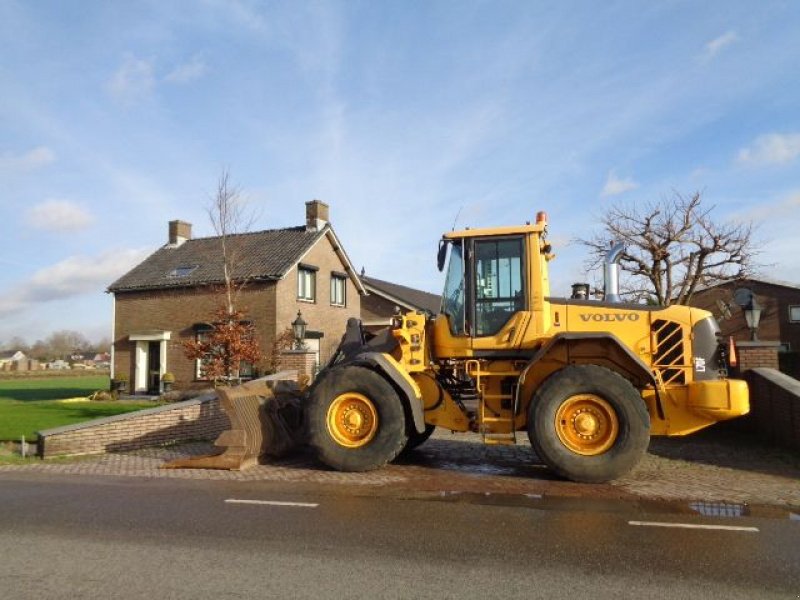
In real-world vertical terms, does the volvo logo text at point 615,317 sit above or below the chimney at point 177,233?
below

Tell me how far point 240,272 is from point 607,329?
1917 centimetres

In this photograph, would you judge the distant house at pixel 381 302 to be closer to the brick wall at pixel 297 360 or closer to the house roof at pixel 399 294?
the house roof at pixel 399 294

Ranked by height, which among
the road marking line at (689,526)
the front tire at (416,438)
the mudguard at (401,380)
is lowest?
the road marking line at (689,526)

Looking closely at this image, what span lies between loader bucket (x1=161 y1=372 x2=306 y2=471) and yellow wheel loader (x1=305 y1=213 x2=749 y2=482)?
1129mm

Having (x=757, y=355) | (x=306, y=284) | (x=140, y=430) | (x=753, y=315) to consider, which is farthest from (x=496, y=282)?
(x=306, y=284)

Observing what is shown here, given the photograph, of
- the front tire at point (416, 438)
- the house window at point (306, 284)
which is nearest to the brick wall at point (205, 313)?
the house window at point (306, 284)

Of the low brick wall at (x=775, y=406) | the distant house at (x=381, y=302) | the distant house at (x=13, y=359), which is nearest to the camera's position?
the low brick wall at (x=775, y=406)

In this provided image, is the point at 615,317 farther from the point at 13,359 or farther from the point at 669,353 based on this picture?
the point at 13,359

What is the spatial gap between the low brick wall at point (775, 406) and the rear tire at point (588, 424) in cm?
356

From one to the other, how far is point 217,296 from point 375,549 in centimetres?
2026

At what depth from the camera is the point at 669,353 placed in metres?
8.23

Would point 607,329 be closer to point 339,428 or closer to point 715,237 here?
point 339,428

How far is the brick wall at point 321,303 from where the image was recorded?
25016 millimetres

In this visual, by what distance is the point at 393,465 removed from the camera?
909cm
